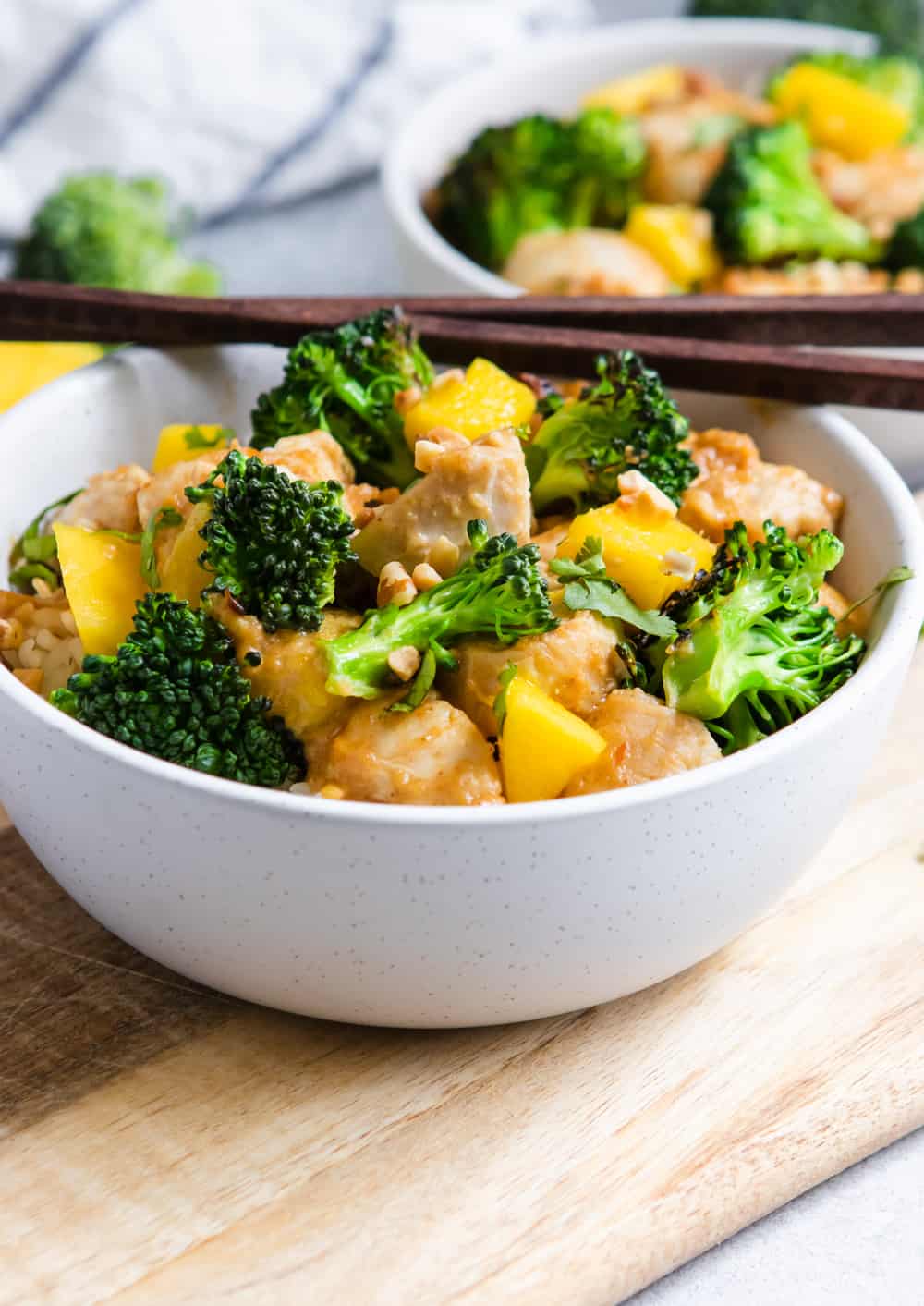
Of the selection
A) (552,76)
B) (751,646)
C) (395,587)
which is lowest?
(751,646)

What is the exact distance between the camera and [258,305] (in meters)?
2.90

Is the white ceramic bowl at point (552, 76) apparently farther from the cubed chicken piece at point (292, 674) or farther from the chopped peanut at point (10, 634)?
the cubed chicken piece at point (292, 674)

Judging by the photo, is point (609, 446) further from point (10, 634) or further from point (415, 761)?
point (10, 634)

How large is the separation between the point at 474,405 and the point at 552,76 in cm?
246

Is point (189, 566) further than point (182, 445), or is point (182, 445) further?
point (182, 445)

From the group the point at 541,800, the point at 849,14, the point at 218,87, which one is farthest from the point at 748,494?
the point at 849,14

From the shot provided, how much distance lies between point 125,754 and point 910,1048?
4.05 feet

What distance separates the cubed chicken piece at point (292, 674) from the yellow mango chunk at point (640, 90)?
2907 mm

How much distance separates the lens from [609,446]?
2.41 m

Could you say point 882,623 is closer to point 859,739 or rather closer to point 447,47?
point 859,739

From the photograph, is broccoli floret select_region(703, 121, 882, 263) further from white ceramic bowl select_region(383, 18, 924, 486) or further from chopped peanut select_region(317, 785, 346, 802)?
chopped peanut select_region(317, 785, 346, 802)

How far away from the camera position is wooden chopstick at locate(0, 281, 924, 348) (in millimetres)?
2875

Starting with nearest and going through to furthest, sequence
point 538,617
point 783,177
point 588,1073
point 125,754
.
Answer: point 125,754
point 538,617
point 588,1073
point 783,177

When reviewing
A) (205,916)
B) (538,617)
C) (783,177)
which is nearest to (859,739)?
(538,617)
